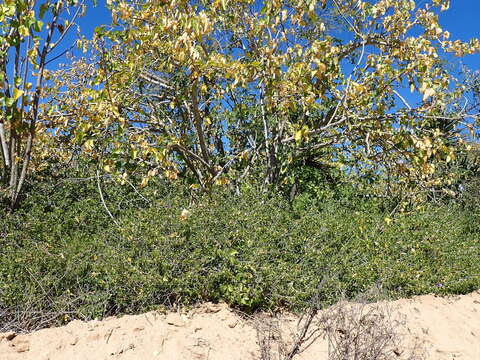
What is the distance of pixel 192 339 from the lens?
144 inches

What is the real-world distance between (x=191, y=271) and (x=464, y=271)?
11.4ft

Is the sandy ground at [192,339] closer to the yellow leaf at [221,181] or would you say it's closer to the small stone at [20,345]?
the small stone at [20,345]

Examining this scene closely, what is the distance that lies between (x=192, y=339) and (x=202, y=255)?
874mm

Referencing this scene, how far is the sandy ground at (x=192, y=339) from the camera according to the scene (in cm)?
343

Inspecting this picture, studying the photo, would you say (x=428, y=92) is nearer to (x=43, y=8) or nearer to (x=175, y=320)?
(x=175, y=320)

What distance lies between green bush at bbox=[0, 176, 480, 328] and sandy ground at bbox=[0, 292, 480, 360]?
0.21 m

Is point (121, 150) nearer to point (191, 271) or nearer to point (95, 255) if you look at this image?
point (95, 255)

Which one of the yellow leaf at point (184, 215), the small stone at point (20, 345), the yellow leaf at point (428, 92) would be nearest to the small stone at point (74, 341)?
the small stone at point (20, 345)

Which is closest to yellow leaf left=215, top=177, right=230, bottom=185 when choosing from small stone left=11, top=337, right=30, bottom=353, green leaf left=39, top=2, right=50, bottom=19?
green leaf left=39, top=2, right=50, bottom=19

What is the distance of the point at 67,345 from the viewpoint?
3.46m

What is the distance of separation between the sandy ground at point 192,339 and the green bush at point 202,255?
0.70 ft

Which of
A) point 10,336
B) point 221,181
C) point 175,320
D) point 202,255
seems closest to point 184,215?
point 202,255

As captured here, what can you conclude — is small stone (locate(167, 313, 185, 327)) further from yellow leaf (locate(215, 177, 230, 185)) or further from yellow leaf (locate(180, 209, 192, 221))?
yellow leaf (locate(215, 177, 230, 185))

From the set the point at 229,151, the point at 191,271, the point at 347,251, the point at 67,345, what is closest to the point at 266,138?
the point at 229,151
